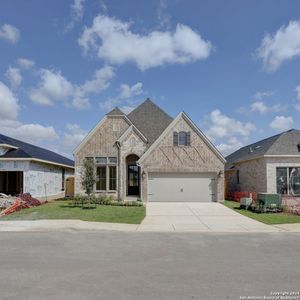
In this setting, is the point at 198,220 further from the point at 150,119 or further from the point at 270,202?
the point at 150,119

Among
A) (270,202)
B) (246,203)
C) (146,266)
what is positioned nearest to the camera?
(146,266)


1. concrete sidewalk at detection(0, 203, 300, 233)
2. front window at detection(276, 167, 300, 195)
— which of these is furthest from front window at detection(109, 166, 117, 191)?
front window at detection(276, 167, 300, 195)

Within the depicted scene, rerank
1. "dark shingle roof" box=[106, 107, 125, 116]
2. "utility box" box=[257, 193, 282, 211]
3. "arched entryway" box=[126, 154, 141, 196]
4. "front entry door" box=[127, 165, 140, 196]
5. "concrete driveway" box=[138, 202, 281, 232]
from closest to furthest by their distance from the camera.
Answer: "concrete driveway" box=[138, 202, 281, 232], "utility box" box=[257, 193, 282, 211], "dark shingle roof" box=[106, 107, 125, 116], "arched entryway" box=[126, 154, 141, 196], "front entry door" box=[127, 165, 140, 196]

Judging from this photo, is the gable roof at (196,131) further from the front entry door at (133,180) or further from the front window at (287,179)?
the front window at (287,179)

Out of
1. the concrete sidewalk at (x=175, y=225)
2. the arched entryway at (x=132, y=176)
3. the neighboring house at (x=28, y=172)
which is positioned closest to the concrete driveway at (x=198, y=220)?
the concrete sidewalk at (x=175, y=225)

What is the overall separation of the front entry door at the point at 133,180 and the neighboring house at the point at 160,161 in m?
0.85

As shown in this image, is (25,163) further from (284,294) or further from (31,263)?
(284,294)

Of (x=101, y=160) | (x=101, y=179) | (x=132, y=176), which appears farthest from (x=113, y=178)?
(x=132, y=176)

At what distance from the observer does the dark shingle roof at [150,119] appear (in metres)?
30.7

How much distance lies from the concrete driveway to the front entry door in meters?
7.10

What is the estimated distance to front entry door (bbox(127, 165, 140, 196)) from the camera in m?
29.4

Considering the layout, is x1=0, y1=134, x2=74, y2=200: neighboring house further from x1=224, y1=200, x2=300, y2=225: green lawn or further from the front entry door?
x1=224, y1=200, x2=300, y2=225: green lawn

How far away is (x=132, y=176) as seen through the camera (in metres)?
29.6

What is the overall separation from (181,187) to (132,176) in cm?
495
